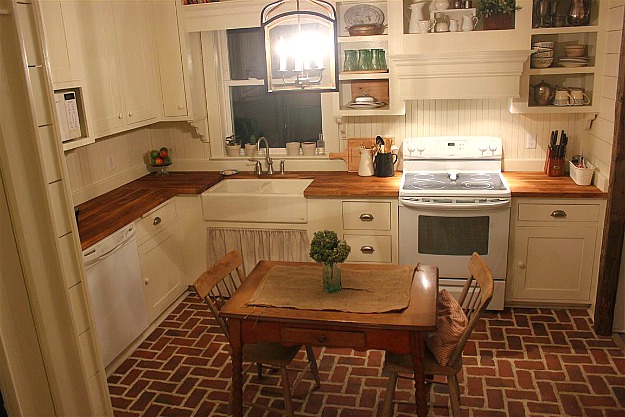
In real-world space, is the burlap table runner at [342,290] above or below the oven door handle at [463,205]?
below

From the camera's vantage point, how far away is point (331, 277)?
9.48ft

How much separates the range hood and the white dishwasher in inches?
89.3

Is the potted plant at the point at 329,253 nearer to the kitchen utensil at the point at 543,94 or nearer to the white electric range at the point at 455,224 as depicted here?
the white electric range at the point at 455,224

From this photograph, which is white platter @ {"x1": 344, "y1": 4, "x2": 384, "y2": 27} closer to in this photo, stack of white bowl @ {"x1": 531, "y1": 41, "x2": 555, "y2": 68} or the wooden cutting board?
the wooden cutting board

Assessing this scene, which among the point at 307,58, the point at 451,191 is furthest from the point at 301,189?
the point at 307,58

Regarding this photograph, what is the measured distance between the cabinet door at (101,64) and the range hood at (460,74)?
2.01 meters

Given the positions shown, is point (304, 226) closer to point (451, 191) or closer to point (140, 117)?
point (451, 191)

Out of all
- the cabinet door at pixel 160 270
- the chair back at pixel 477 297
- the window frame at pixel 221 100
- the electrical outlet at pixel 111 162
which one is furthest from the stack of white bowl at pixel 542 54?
the electrical outlet at pixel 111 162

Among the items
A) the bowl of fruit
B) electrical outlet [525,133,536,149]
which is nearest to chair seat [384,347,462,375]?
electrical outlet [525,133,536,149]

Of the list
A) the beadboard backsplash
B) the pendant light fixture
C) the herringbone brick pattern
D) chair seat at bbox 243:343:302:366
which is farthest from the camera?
the beadboard backsplash

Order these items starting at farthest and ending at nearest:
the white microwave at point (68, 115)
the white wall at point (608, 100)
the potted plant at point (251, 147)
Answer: the potted plant at point (251, 147), the white wall at point (608, 100), the white microwave at point (68, 115)

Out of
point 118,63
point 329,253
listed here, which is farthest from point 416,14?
point 329,253

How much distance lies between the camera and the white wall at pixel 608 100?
12.6 ft

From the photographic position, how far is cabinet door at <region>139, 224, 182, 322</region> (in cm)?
416
